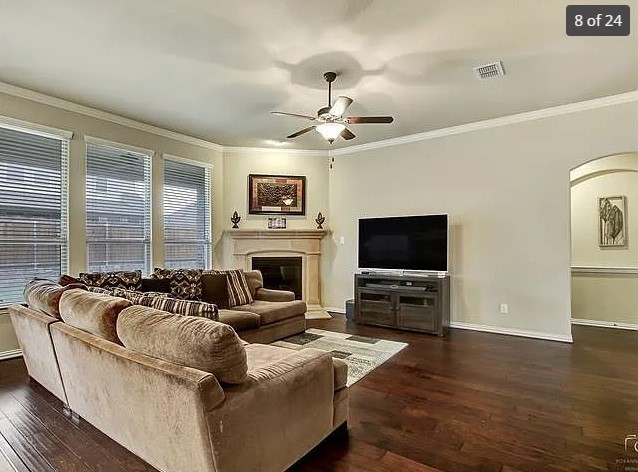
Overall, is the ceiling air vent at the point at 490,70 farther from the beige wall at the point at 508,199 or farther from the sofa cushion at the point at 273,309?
the sofa cushion at the point at 273,309

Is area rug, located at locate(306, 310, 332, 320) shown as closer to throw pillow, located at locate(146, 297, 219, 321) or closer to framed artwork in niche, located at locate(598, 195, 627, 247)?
throw pillow, located at locate(146, 297, 219, 321)

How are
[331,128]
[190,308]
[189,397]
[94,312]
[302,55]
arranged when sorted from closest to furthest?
1. [189,397]
2. [94,312]
3. [190,308]
4. [302,55]
5. [331,128]

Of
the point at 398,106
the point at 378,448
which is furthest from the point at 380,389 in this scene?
the point at 398,106

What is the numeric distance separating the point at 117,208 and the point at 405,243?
13.4 ft

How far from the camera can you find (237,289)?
481 centimetres

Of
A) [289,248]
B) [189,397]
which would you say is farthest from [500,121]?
[189,397]

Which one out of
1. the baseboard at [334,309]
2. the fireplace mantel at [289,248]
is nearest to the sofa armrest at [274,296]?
the fireplace mantel at [289,248]

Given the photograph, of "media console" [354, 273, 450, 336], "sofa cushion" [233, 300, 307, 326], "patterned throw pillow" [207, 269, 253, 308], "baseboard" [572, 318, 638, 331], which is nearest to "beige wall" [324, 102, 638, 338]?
"media console" [354, 273, 450, 336]

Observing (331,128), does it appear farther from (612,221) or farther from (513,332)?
(612,221)

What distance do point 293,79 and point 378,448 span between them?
3.36 meters

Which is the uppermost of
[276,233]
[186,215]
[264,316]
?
[186,215]

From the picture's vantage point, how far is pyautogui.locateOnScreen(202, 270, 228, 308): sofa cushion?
4562 millimetres

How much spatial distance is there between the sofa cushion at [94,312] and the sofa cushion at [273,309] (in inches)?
85.1

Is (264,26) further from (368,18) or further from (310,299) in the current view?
(310,299)
